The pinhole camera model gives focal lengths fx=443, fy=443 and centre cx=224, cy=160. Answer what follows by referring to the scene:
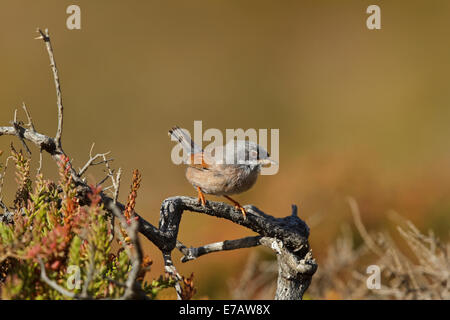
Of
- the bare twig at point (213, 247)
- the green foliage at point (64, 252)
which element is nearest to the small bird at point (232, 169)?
the bare twig at point (213, 247)

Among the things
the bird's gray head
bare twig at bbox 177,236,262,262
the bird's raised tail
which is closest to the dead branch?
bare twig at bbox 177,236,262,262

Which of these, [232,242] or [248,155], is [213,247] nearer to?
[232,242]

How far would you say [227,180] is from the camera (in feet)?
7.04

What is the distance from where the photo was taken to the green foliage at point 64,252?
4.04 ft

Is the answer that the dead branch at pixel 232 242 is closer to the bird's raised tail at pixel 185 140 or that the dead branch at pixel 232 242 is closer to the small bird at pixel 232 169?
the small bird at pixel 232 169

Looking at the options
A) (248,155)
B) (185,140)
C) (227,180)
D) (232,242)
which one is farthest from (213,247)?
(185,140)

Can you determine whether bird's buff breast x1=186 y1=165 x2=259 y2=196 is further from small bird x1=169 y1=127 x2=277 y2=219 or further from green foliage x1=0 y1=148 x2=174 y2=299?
green foliage x1=0 y1=148 x2=174 y2=299

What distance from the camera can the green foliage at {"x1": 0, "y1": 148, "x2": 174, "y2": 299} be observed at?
1232 millimetres

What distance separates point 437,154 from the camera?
271 inches

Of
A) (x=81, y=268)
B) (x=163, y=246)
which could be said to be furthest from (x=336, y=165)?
(x=81, y=268)

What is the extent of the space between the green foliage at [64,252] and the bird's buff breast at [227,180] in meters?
0.74

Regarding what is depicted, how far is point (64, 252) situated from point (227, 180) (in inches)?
37.7

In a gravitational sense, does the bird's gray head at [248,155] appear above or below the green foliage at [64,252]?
above
